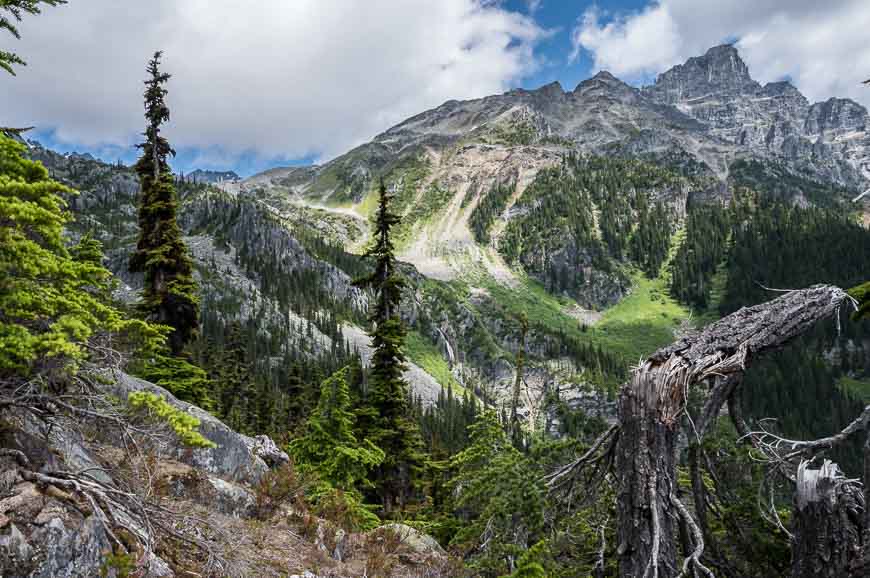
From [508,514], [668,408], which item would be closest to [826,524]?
[668,408]

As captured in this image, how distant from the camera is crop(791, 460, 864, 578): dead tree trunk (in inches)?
165

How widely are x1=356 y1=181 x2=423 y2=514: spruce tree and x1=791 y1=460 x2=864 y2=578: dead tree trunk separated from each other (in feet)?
56.2

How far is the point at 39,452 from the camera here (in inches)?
216

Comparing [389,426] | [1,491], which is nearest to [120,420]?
[1,491]

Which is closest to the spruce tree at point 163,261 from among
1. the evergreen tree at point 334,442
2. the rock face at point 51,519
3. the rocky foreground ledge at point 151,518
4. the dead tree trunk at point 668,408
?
the evergreen tree at point 334,442

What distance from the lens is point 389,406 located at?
2136cm

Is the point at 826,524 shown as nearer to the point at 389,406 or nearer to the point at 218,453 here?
the point at 218,453

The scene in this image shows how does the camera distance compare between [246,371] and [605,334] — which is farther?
[605,334]

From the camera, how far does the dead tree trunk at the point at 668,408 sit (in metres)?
4.69

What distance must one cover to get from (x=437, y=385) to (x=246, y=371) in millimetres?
68209

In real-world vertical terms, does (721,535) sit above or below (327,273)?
below

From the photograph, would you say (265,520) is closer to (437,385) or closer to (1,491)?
(1,491)

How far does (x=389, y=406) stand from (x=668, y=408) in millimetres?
17566

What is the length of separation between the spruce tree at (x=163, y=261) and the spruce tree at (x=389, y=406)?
7.48m
